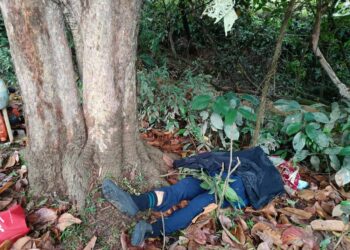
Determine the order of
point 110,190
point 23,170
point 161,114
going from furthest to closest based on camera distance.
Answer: point 161,114, point 23,170, point 110,190

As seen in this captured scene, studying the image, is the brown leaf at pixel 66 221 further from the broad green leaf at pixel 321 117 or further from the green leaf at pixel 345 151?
the broad green leaf at pixel 321 117

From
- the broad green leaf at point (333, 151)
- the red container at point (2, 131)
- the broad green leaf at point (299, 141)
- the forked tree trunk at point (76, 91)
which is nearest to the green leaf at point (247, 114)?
the broad green leaf at point (299, 141)

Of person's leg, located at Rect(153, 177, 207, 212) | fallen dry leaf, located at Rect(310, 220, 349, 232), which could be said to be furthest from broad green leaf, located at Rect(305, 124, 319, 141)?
person's leg, located at Rect(153, 177, 207, 212)

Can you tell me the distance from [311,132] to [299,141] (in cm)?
13

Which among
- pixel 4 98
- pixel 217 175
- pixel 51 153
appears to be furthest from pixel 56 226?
pixel 4 98

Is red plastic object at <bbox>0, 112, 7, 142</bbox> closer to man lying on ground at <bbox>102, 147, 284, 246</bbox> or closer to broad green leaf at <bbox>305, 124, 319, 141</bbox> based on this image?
man lying on ground at <bbox>102, 147, 284, 246</bbox>

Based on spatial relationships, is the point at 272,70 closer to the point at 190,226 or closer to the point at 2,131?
the point at 190,226

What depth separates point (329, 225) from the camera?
7.82 ft

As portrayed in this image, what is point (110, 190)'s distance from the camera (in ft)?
7.11

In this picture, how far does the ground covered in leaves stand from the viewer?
212 cm

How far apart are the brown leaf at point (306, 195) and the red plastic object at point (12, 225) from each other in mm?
2010

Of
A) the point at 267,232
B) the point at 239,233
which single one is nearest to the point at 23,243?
the point at 239,233

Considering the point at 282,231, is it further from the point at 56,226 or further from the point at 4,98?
the point at 4,98

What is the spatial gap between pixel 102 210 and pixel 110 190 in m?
0.16
